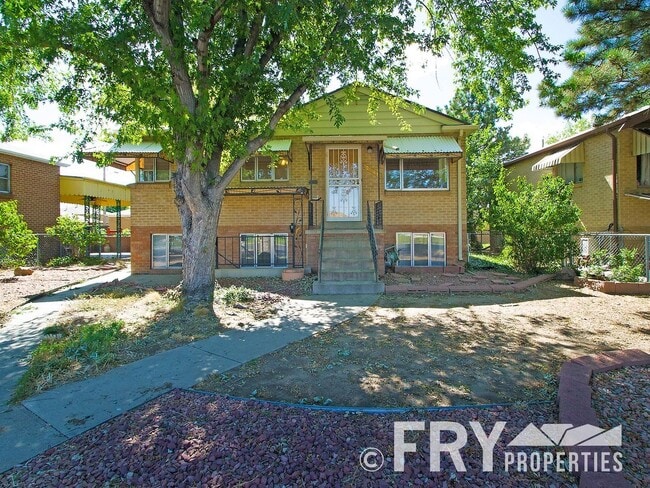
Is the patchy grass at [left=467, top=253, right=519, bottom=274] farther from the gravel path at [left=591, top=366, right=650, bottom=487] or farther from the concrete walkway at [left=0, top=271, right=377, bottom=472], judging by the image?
the gravel path at [left=591, top=366, right=650, bottom=487]

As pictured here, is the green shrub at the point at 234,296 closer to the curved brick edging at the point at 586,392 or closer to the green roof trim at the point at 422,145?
the curved brick edging at the point at 586,392

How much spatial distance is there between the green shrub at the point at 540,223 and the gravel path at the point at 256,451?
8.37m

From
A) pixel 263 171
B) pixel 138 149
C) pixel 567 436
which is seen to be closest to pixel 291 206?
pixel 263 171

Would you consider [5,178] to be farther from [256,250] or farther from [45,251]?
[256,250]

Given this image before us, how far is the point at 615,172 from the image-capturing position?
43.2 feet

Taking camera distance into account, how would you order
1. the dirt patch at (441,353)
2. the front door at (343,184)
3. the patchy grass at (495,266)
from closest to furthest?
the dirt patch at (441,353) < the patchy grass at (495,266) < the front door at (343,184)

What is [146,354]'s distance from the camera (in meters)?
4.71

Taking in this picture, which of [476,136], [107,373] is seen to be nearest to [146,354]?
[107,373]

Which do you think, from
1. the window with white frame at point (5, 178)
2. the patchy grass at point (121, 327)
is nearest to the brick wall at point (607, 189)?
the patchy grass at point (121, 327)

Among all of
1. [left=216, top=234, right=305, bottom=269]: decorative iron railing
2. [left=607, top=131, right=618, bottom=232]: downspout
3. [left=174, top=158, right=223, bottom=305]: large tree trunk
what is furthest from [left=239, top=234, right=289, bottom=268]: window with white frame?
[left=607, top=131, right=618, bottom=232]: downspout

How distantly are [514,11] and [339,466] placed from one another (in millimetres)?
9526

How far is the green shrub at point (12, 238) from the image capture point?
12.5 metres

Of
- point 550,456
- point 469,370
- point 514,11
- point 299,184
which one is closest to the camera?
point 550,456

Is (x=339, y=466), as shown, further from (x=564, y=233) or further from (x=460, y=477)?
(x=564, y=233)
